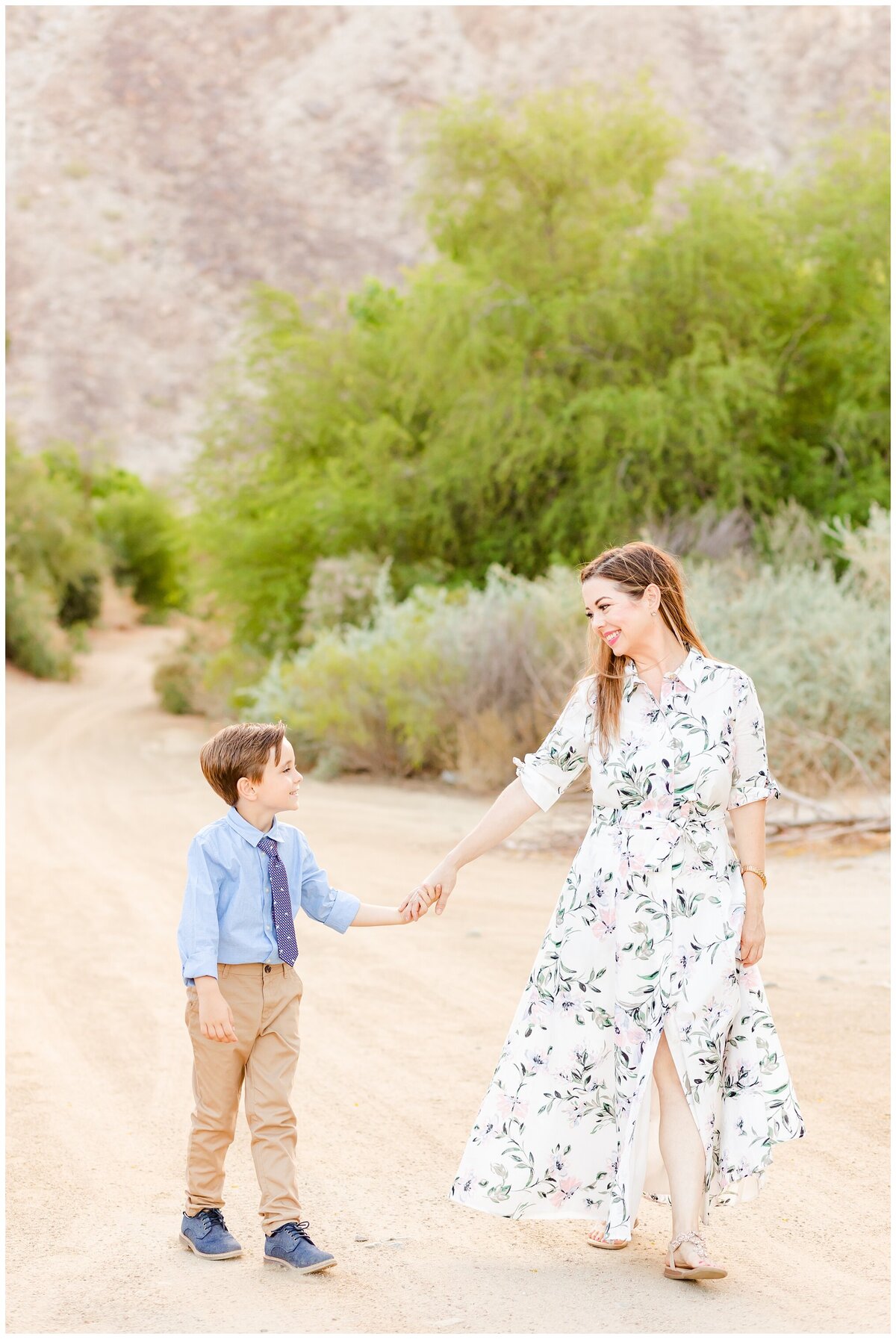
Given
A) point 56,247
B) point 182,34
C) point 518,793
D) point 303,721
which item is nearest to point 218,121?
point 182,34

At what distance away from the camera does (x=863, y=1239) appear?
13.1 ft

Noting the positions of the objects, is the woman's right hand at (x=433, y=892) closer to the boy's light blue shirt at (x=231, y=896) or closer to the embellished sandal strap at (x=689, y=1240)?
the boy's light blue shirt at (x=231, y=896)

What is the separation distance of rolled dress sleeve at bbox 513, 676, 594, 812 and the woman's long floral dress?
0.16 feet

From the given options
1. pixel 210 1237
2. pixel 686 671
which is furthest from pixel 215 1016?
pixel 686 671

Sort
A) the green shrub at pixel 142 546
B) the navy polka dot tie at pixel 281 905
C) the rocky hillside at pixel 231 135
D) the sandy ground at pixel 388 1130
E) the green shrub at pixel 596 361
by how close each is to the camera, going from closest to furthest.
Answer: the sandy ground at pixel 388 1130
the navy polka dot tie at pixel 281 905
the green shrub at pixel 596 361
the green shrub at pixel 142 546
the rocky hillside at pixel 231 135

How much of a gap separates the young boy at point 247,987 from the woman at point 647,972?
49 cm

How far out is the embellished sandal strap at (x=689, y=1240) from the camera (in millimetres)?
3576

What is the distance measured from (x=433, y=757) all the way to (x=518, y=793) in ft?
38.0

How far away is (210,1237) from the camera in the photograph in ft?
12.5

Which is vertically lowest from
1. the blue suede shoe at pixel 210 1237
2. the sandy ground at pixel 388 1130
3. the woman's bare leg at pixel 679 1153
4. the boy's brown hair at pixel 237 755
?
the sandy ground at pixel 388 1130

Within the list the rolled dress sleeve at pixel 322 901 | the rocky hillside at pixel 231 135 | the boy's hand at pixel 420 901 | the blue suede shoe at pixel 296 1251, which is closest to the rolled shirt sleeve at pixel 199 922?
the rolled dress sleeve at pixel 322 901

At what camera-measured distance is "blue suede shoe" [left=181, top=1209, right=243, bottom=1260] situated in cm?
378

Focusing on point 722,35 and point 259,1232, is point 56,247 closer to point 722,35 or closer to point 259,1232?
point 722,35

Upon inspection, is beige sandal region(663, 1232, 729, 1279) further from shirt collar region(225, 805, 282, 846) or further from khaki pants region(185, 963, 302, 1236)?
shirt collar region(225, 805, 282, 846)
